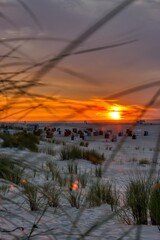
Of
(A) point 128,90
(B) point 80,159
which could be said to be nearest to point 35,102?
(A) point 128,90

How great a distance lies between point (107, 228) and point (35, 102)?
2.24m

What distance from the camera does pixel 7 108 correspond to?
1.47 metres

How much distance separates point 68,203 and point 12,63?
3344 millimetres

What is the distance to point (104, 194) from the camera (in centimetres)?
457

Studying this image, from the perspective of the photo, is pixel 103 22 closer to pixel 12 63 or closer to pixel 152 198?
pixel 12 63

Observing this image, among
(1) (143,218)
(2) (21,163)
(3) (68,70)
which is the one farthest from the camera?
(1) (143,218)

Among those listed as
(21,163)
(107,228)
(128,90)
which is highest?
(128,90)

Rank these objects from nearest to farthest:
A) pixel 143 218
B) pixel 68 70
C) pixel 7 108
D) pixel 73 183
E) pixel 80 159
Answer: pixel 68 70 → pixel 7 108 → pixel 143 218 → pixel 73 183 → pixel 80 159

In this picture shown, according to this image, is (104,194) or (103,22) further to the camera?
(104,194)

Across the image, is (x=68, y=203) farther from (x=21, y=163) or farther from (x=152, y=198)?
(x=21, y=163)

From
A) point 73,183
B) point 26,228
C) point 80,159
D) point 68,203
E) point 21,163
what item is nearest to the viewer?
point 21,163

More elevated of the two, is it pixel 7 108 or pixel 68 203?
pixel 7 108

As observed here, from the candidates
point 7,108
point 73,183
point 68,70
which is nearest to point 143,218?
point 73,183

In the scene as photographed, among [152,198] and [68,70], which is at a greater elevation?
[68,70]
